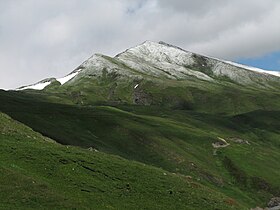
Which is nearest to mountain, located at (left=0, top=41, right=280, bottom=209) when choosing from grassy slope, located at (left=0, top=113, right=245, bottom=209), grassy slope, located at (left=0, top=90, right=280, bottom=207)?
grassy slope, located at (left=0, top=113, right=245, bottom=209)

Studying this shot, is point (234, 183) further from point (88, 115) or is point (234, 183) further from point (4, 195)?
point (4, 195)

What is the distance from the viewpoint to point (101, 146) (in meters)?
95.1

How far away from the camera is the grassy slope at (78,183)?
3722cm

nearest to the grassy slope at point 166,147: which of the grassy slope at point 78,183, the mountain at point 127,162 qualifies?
the mountain at point 127,162

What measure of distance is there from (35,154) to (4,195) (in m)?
12.5

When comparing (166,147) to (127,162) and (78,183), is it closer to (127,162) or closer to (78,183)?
(127,162)

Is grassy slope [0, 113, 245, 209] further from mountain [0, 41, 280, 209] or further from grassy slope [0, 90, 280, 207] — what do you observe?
grassy slope [0, 90, 280, 207]

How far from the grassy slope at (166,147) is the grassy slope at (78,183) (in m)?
33.7

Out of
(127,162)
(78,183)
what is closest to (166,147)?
(127,162)

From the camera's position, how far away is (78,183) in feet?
145

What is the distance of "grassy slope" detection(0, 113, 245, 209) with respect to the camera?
37222mm

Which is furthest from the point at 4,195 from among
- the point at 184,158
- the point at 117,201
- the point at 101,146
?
the point at 184,158

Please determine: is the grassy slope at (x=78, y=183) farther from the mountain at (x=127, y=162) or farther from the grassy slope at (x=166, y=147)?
the grassy slope at (x=166, y=147)

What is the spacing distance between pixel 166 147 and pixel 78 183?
65721 mm
